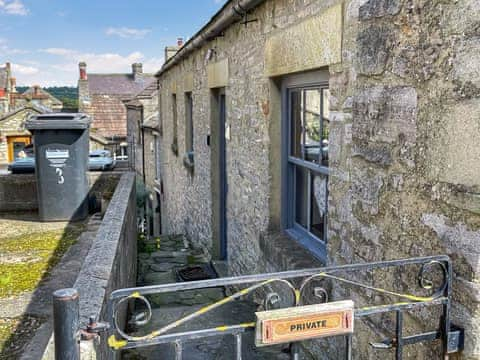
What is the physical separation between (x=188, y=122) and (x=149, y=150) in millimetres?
7671

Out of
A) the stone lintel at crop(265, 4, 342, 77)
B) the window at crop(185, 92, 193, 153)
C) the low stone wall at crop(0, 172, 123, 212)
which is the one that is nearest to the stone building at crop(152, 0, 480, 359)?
the stone lintel at crop(265, 4, 342, 77)

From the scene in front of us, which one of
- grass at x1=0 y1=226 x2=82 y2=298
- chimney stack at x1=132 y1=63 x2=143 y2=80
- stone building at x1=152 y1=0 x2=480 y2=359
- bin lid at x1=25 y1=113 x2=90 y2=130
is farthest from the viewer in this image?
chimney stack at x1=132 y1=63 x2=143 y2=80

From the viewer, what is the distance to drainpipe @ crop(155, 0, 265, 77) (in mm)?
4671

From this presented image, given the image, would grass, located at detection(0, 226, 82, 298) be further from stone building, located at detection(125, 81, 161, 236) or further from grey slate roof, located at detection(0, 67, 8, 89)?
grey slate roof, located at detection(0, 67, 8, 89)

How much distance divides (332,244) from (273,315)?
1.54 metres

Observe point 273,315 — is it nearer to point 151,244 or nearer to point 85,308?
point 85,308

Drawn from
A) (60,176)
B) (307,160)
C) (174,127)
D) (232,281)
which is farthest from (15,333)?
(174,127)

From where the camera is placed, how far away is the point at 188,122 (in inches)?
382

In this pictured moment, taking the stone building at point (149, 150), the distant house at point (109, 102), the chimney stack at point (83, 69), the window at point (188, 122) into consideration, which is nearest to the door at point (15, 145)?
the distant house at point (109, 102)

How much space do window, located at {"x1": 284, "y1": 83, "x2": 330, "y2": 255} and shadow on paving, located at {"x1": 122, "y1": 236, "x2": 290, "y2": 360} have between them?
1.01 metres

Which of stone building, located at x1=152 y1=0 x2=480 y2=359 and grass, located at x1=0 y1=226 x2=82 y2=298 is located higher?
stone building, located at x1=152 y1=0 x2=480 y2=359

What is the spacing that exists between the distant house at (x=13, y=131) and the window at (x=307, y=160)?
81.4 ft

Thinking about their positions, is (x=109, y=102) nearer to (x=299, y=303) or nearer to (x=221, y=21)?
(x=221, y=21)

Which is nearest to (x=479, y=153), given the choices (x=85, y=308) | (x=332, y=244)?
(x=332, y=244)
